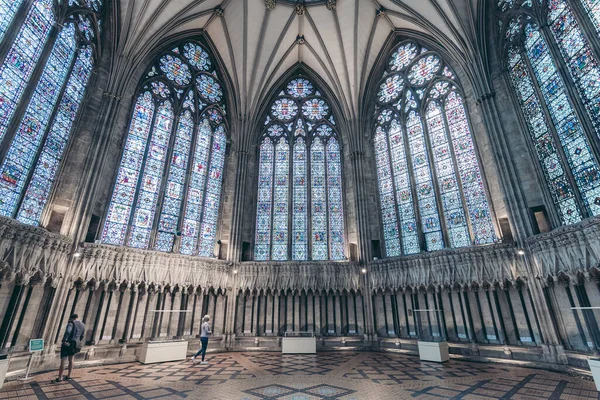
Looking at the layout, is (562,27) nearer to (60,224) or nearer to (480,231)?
(480,231)

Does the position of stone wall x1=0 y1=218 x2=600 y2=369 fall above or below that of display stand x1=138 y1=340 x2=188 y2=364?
above

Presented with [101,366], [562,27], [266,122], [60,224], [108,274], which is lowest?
[101,366]

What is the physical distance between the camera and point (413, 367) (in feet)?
32.1

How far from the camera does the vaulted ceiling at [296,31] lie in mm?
14586

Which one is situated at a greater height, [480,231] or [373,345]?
[480,231]

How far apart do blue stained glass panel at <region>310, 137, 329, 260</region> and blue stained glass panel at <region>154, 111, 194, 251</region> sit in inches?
303

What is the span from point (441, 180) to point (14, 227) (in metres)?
17.3

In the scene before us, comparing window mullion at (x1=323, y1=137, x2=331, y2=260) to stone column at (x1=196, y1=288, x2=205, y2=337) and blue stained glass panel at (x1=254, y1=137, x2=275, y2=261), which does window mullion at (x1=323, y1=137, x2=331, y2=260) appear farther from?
stone column at (x1=196, y1=288, x2=205, y2=337)

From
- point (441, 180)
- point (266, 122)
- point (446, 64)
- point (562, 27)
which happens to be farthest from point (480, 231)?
point (266, 122)

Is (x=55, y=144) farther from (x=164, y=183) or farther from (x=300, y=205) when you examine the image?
(x=300, y=205)

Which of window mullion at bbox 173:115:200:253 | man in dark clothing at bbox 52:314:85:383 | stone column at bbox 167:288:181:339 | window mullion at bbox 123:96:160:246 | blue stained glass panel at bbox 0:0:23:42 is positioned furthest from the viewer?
window mullion at bbox 173:115:200:253

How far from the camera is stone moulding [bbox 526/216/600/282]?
8.89 metres

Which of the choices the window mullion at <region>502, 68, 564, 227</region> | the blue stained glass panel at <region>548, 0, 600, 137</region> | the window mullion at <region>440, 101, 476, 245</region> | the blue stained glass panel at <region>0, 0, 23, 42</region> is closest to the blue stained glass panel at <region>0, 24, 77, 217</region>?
the blue stained glass panel at <region>0, 0, 23, 42</region>

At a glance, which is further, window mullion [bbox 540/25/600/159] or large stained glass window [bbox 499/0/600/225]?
large stained glass window [bbox 499/0/600/225]
